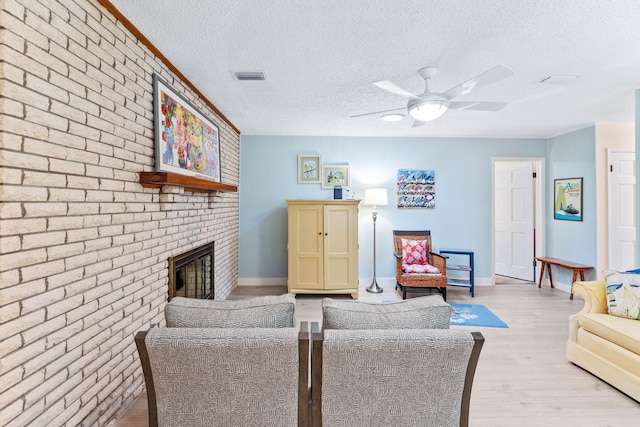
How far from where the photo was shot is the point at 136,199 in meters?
2.02

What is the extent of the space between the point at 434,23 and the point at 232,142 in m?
3.24

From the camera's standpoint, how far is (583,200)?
4285 millimetres

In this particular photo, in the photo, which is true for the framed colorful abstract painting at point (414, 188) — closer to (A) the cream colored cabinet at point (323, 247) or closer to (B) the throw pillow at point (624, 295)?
(A) the cream colored cabinet at point (323, 247)

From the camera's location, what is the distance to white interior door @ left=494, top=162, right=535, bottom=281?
5.17m

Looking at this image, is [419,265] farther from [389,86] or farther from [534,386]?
[389,86]

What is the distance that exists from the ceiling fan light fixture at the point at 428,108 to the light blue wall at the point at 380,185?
251 cm

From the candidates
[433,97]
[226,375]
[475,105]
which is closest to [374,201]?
[475,105]

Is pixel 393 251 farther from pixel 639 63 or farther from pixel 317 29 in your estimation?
pixel 317 29

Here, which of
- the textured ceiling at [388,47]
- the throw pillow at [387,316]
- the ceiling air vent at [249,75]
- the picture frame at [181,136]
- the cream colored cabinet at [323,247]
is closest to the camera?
the throw pillow at [387,316]

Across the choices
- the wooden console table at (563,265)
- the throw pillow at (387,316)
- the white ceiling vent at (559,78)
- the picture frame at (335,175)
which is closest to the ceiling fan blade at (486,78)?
the white ceiling vent at (559,78)

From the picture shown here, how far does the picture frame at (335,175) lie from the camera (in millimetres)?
4891

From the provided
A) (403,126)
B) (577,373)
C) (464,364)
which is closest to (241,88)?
(403,126)

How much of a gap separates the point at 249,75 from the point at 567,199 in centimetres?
480

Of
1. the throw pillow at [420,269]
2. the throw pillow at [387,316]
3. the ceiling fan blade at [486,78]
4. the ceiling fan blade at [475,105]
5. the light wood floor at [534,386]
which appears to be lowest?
the light wood floor at [534,386]
